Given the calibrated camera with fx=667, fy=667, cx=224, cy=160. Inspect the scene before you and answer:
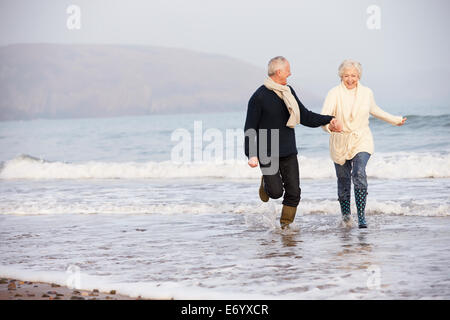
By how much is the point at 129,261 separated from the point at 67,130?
3674 centimetres

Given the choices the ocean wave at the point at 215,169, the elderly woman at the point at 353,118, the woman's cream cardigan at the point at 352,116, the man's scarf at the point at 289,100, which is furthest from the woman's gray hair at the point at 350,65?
the ocean wave at the point at 215,169

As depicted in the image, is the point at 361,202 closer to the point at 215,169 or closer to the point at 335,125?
the point at 335,125

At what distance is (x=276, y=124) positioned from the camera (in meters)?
7.29

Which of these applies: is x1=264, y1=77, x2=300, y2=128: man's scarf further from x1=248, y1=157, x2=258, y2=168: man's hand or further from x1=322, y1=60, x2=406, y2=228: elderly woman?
x1=248, y1=157, x2=258, y2=168: man's hand

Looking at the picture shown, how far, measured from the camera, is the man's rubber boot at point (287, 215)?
7725mm

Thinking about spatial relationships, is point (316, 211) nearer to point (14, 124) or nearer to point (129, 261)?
point (129, 261)

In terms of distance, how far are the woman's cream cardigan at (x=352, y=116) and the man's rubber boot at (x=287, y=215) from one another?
83 centimetres

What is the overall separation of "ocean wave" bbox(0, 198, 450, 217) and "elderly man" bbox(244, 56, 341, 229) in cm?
124

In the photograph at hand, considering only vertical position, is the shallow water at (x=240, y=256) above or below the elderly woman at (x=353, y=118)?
below

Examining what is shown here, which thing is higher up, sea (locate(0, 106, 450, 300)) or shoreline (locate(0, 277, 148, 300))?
sea (locate(0, 106, 450, 300))

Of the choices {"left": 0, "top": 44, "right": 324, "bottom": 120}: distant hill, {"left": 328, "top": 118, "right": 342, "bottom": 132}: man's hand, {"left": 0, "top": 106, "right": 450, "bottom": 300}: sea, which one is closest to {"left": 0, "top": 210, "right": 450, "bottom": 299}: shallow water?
{"left": 0, "top": 106, "right": 450, "bottom": 300}: sea

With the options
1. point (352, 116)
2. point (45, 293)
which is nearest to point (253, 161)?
point (352, 116)

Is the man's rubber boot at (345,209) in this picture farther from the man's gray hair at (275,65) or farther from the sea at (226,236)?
the man's gray hair at (275,65)

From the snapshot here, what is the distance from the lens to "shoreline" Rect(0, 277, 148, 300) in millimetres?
5074
